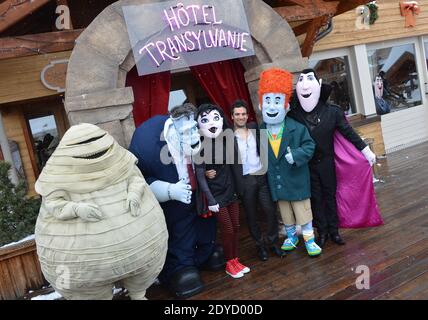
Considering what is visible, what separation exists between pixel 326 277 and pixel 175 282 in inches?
45.9

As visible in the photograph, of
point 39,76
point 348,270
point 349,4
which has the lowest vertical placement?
point 348,270

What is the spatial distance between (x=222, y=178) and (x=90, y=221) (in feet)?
3.76

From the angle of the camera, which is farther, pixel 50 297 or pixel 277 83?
pixel 50 297

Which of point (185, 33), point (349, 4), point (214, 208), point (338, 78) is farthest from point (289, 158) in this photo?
point (338, 78)

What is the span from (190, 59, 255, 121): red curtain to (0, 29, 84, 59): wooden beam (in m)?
1.27

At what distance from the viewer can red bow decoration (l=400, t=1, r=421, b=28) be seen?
7.69m

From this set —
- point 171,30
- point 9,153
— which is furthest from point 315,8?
point 9,153

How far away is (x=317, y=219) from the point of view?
3504 millimetres

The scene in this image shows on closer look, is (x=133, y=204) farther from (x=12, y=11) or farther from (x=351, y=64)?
(x=351, y=64)

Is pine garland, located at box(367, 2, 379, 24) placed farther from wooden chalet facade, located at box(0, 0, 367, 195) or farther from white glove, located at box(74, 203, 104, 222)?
white glove, located at box(74, 203, 104, 222)

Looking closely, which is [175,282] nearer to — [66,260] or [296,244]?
[66,260]

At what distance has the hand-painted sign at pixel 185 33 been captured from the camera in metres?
3.37

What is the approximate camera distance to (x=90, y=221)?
2330 mm

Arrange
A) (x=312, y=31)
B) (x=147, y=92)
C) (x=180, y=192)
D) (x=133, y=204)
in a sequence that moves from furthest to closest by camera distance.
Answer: (x=312, y=31) < (x=147, y=92) < (x=180, y=192) < (x=133, y=204)
